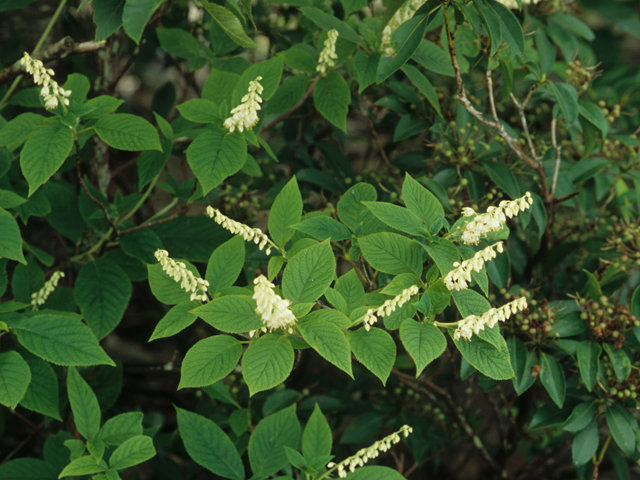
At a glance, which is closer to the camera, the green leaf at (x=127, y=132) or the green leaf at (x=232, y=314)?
the green leaf at (x=232, y=314)

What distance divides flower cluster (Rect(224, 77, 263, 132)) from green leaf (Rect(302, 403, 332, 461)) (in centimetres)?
73

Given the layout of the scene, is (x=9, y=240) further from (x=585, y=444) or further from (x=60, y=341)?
(x=585, y=444)

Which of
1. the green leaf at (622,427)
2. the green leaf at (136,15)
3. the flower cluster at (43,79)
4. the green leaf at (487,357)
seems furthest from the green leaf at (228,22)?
the green leaf at (622,427)

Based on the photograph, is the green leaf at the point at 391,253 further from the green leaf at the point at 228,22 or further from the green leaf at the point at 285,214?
the green leaf at the point at 228,22

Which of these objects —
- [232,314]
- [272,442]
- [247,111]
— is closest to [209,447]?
[272,442]

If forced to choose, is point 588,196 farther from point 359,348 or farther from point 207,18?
point 207,18

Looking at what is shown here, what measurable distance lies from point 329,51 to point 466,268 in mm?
763

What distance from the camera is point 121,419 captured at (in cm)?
132

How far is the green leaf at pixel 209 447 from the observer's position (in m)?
1.30

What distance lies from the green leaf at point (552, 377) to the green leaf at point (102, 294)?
120 centimetres

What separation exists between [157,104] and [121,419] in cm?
152

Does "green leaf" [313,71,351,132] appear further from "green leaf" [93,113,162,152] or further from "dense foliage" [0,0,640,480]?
"green leaf" [93,113,162,152]

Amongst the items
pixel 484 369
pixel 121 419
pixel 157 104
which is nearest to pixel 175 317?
pixel 121 419

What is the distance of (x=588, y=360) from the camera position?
1.47 meters
